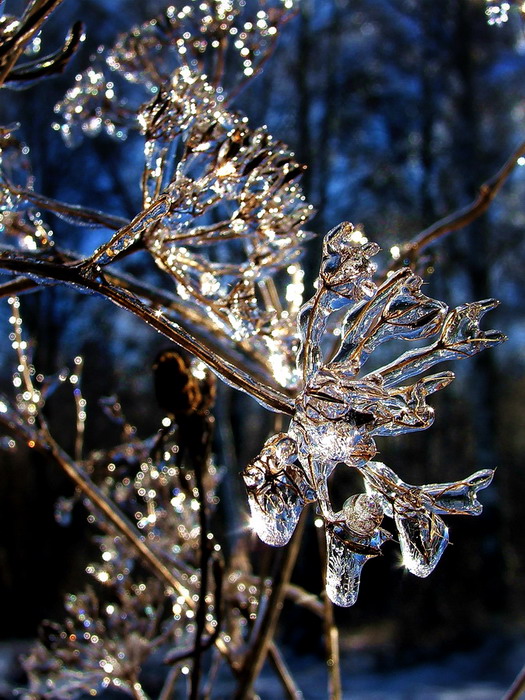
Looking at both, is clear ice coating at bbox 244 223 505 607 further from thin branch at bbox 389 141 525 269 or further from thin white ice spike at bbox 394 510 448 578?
thin branch at bbox 389 141 525 269

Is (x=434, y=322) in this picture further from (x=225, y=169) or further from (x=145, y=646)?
(x=145, y=646)

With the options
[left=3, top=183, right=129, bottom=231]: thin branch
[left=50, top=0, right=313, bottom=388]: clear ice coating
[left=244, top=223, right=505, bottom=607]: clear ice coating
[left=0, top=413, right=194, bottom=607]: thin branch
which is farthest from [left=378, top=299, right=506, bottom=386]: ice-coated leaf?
[left=0, top=413, right=194, bottom=607]: thin branch

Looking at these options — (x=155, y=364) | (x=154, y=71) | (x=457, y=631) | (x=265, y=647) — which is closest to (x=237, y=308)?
(x=155, y=364)

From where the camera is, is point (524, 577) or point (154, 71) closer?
point (154, 71)

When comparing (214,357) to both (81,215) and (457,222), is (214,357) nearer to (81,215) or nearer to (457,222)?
(81,215)

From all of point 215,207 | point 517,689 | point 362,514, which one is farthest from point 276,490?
point 517,689

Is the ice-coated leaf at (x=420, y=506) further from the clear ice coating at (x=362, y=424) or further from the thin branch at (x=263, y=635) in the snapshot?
the thin branch at (x=263, y=635)
